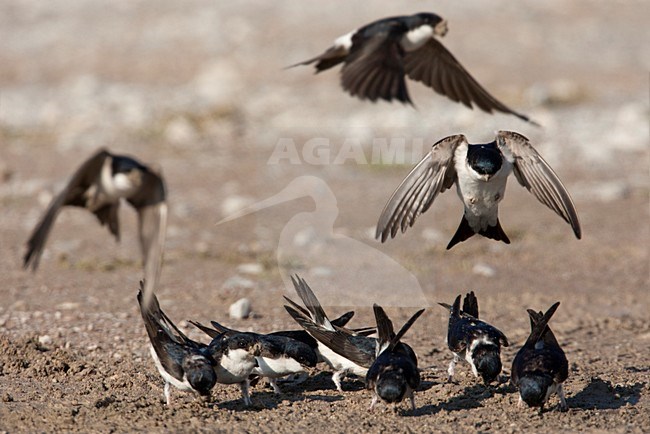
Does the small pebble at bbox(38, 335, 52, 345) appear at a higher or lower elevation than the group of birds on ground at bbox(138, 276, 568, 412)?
lower

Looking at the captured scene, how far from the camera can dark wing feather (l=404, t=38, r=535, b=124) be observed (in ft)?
24.0

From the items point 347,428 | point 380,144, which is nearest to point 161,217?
point 347,428

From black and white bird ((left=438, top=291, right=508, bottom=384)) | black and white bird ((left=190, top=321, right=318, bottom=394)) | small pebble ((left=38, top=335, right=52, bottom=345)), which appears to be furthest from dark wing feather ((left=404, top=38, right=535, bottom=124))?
small pebble ((left=38, top=335, right=52, bottom=345))

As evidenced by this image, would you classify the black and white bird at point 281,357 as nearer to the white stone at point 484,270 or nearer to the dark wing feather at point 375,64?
the dark wing feather at point 375,64

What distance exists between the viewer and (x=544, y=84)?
15.1 metres

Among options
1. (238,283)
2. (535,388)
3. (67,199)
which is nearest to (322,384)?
(535,388)

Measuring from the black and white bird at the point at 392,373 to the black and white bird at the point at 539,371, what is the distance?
48cm

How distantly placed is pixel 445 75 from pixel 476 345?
9.64ft

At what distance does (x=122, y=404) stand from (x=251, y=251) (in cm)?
366

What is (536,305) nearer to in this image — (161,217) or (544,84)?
(161,217)

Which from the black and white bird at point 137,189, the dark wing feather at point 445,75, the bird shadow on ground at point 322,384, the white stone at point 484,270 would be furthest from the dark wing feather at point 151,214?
the white stone at point 484,270

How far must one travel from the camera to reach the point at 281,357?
4977 mm

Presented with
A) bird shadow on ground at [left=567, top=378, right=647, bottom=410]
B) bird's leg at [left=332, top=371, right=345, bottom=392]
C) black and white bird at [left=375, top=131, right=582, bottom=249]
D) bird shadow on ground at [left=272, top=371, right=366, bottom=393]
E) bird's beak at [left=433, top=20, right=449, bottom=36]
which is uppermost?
bird's beak at [left=433, top=20, right=449, bottom=36]
